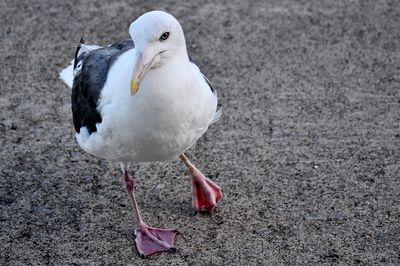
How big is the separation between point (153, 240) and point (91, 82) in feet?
3.04

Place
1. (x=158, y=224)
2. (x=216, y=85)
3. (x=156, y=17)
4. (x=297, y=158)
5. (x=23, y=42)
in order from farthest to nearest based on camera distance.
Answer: (x=23, y=42), (x=216, y=85), (x=297, y=158), (x=158, y=224), (x=156, y=17)

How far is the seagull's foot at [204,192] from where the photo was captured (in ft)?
14.3

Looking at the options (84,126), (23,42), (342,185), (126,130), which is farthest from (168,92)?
(23,42)

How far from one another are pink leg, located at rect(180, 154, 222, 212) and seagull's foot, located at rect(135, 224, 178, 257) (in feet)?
0.82

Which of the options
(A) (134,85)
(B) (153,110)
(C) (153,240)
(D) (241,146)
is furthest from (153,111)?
(D) (241,146)

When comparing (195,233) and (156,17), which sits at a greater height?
(156,17)

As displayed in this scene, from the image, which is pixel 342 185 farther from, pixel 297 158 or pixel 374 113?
pixel 374 113

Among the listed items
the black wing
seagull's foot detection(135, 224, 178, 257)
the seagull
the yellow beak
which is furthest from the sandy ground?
the yellow beak

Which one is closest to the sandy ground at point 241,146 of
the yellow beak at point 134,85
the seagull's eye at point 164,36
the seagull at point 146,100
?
the seagull at point 146,100

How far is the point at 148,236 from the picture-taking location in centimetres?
409

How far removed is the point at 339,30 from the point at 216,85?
4.30ft

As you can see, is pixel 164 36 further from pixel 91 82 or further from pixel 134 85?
pixel 91 82

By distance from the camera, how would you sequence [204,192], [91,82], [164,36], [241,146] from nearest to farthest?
1. [164,36]
2. [91,82]
3. [204,192]
4. [241,146]

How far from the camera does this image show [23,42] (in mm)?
6066
